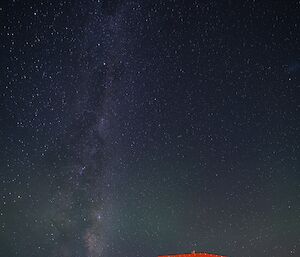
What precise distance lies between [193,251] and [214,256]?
64.1 inches

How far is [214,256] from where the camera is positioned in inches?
577

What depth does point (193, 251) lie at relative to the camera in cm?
1459
